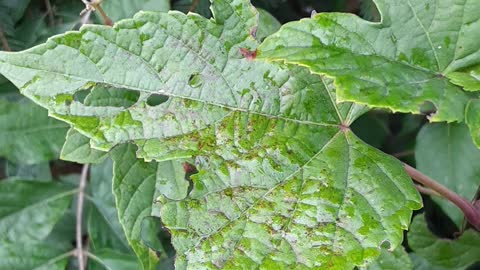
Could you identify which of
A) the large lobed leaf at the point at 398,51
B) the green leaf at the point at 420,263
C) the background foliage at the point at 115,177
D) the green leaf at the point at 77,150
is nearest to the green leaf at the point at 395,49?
the large lobed leaf at the point at 398,51

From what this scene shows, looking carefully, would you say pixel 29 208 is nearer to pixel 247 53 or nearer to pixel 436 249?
pixel 247 53

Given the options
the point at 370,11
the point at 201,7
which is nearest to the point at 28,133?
the point at 201,7

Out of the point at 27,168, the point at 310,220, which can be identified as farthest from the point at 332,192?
the point at 27,168

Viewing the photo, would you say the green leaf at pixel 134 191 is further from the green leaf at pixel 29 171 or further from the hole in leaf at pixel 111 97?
the green leaf at pixel 29 171

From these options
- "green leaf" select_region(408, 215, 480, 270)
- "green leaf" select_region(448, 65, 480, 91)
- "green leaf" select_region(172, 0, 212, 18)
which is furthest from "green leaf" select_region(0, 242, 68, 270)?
"green leaf" select_region(448, 65, 480, 91)

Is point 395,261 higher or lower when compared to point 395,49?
lower

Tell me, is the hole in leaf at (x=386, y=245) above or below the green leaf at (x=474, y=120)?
below

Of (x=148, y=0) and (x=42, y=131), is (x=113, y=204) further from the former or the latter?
(x=148, y=0)
